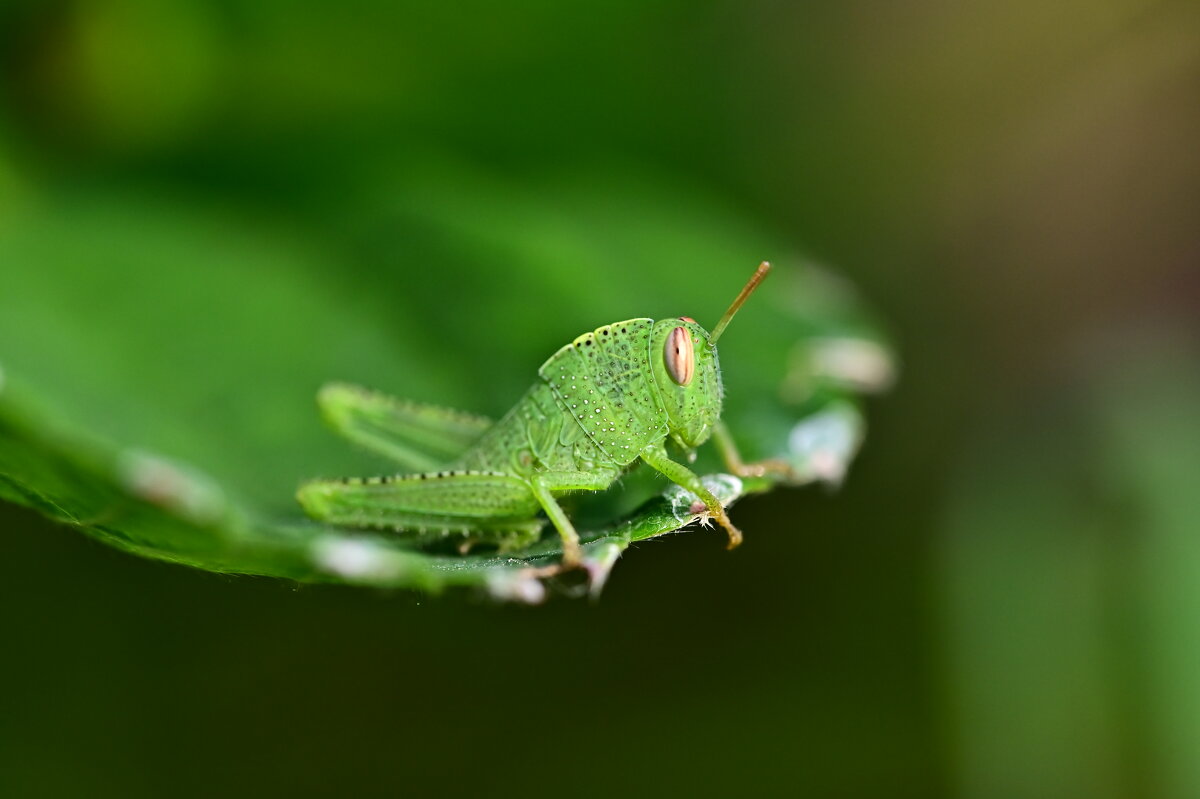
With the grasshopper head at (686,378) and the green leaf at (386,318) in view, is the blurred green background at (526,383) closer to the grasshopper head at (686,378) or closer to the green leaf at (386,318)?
the green leaf at (386,318)

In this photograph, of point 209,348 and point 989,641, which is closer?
point 209,348

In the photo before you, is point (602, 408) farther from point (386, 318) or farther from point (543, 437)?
point (386, 318)

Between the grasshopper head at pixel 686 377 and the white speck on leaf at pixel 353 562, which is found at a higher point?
the grasshopper head at pixel 686 377

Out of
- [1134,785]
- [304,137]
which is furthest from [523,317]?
[1134,785]

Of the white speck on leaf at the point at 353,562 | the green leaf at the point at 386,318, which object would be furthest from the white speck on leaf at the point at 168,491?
the green leaf at the point at 386,318

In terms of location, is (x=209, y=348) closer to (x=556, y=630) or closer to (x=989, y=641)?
(x=556, y=630)

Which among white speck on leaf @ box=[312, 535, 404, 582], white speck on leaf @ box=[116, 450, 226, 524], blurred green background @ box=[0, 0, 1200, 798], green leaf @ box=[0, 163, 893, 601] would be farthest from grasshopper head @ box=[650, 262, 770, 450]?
white speck on leaf @ box=[116, 450, 226, 524]
